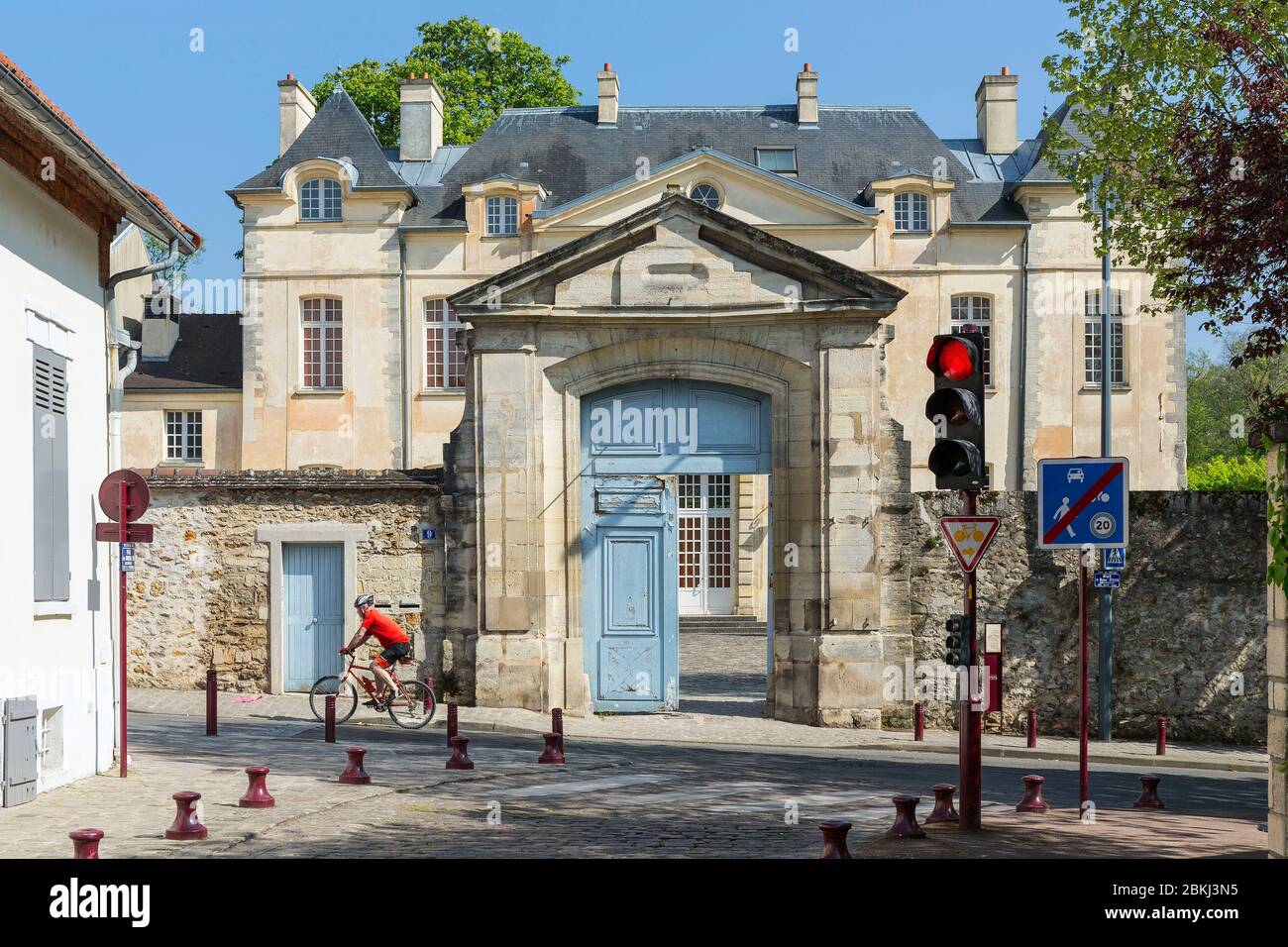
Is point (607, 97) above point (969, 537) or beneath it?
above

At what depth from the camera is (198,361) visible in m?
38.1

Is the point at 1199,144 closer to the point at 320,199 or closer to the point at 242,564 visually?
the point at 242,564

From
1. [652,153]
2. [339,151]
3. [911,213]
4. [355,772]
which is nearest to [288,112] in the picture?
[339,151]

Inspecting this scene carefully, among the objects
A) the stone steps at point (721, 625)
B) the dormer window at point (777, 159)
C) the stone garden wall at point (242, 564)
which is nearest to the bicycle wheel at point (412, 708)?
the stone garden wall at point (242, 564)

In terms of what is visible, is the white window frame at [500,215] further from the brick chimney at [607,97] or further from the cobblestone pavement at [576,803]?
the cobblestone pavement at [576,803]

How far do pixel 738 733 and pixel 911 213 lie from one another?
21116 millimetres

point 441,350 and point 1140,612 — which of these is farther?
point 441,350

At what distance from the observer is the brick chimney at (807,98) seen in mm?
38344

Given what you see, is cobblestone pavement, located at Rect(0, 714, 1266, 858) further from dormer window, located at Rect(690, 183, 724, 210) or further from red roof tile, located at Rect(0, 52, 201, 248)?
dormer window, located at Rect(690, 183, 724, 210)

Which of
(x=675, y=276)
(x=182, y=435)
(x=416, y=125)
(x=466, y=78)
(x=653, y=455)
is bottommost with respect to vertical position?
(x=653, y=455)

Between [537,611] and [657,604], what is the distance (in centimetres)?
154

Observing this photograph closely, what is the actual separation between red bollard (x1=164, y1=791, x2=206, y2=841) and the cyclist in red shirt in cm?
707
